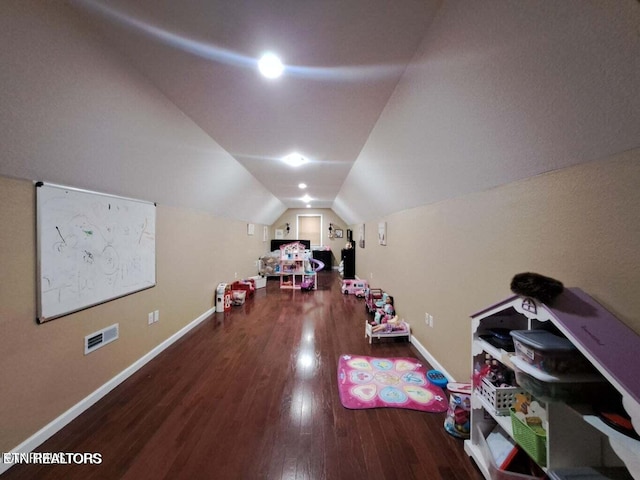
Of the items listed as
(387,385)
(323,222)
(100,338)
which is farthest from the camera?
(323,222)

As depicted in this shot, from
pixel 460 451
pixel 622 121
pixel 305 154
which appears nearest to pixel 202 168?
pixel 305 154

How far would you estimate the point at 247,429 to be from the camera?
5.51 feet

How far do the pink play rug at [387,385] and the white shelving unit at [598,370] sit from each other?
629 millimetres

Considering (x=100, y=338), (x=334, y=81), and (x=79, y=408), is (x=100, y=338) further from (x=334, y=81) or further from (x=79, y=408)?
(x=334, y=81)

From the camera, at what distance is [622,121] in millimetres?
819

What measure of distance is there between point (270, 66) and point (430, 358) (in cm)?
295

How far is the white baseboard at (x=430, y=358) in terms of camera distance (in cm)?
221

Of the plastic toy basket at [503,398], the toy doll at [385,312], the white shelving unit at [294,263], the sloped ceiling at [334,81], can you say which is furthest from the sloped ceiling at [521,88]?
the white shelving unit at [294,263]

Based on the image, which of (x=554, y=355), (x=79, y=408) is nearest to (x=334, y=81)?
(x=554, y=355)

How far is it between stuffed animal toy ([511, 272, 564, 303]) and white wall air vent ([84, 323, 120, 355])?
9.51 ft

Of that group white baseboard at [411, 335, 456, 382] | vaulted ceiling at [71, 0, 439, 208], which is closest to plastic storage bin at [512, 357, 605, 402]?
white baseboard at [411, 335, 456, 382]

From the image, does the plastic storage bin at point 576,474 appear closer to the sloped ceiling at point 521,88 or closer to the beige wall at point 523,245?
the beige wall at point 523,245

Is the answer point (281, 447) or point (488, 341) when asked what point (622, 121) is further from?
point (281, 447)

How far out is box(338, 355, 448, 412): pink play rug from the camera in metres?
1.94
